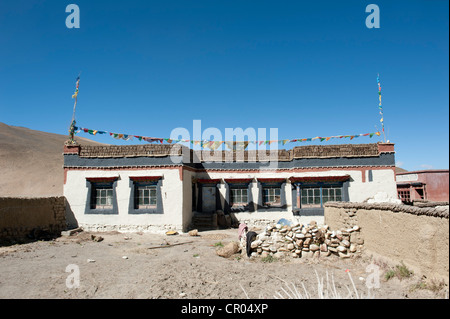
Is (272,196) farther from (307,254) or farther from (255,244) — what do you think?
(307,254)

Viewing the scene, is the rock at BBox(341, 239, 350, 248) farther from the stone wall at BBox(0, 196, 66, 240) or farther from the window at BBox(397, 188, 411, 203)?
the window at BBox(397, 188, 411, 203)

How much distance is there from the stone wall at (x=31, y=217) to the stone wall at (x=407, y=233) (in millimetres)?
13568

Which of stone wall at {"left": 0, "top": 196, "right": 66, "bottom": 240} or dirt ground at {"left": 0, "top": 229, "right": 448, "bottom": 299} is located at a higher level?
stone wall at {"left": 0, "top": 196, "right": 66, "bottom": 240}

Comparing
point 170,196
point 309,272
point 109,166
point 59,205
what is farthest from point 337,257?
point 59,205

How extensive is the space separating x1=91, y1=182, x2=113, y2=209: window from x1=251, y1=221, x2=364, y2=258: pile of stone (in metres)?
9.42

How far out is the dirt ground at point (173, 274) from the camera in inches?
241

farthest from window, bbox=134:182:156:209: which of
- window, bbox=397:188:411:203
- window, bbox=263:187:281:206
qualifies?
window, bbox=397:188:411:203

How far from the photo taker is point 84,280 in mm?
7113

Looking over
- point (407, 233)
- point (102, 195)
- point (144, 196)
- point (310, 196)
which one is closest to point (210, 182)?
point (144, 196)

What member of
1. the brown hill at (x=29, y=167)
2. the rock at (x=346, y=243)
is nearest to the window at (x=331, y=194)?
the rock at (x=346, y=243)

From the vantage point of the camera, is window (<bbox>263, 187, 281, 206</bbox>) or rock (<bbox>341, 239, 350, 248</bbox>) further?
window (<bbox>263, 187, 281, 206</bbox>)

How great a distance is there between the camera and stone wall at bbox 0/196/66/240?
38.4ft
